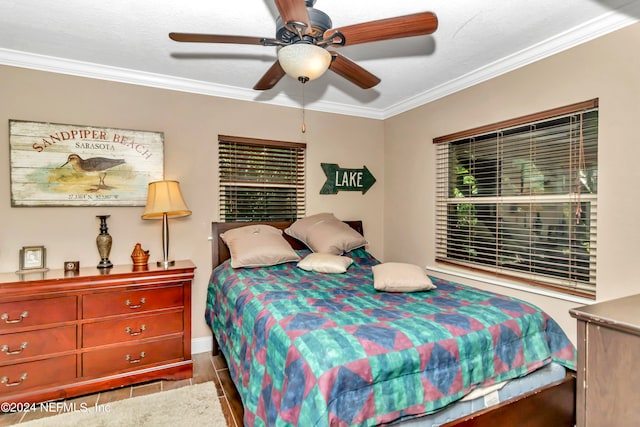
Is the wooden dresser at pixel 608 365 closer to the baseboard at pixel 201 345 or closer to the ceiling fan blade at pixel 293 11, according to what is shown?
the ceiling fan blade at pixel 293 11

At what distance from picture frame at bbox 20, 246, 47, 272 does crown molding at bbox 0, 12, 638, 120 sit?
1.39 meters

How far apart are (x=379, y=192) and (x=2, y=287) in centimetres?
342

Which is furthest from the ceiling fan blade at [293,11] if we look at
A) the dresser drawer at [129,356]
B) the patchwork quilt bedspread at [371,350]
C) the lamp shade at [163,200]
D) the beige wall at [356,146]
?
the dresser drawer at [129,356]

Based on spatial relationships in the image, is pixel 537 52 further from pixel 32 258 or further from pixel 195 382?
pixel 32 258

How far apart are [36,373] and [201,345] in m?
1.21

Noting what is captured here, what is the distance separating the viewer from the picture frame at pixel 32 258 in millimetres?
2529

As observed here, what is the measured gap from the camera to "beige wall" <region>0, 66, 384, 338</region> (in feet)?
8.48

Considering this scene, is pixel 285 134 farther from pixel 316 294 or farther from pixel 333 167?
pixel 316 294

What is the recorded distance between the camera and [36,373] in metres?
2.26

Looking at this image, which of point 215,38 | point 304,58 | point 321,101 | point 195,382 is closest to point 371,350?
point 304,58

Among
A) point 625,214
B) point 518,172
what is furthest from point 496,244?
point 625,214

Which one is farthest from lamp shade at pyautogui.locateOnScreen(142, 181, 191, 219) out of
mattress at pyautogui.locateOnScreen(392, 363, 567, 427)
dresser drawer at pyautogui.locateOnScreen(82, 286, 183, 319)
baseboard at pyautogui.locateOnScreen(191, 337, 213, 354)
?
mattress at pyautogui.locateOnScreen(392, 363, 567, 427)

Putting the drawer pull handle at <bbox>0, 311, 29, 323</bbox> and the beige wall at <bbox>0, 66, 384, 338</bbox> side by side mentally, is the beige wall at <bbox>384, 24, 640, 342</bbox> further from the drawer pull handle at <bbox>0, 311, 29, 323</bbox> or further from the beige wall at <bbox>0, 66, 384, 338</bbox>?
the drawer pull handle at <bbox>0, 311, 29, 323</bbox>

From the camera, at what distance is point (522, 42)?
2352 mm
